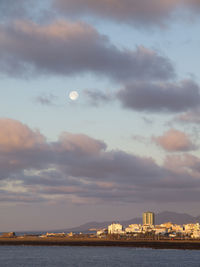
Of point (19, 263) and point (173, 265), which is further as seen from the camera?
point (19, 263)

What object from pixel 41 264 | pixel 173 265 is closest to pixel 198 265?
pixel 173 265

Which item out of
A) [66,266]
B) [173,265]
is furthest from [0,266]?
[173,265]

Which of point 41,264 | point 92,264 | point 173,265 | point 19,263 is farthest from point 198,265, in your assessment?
point 19,263

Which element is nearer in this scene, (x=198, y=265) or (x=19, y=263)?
(x=198, y=265)

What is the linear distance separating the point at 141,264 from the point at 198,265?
58.9 ft

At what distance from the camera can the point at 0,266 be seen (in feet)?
465

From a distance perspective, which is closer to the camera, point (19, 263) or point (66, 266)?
point (66, 266)

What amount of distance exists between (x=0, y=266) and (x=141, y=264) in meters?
46.5

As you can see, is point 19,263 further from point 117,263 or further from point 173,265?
point 173,265

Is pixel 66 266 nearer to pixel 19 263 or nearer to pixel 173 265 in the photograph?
pixel 19 263

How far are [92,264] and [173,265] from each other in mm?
26099

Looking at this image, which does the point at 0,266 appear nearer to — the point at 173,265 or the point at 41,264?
the point at 41,264

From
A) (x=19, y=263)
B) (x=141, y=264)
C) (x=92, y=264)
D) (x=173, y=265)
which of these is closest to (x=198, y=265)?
(x=173, y=265)

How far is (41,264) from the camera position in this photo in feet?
470
